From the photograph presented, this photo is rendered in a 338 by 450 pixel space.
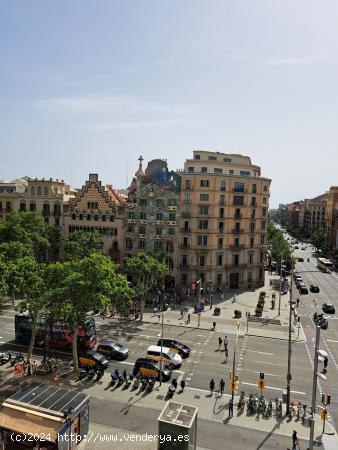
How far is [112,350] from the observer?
4247 cm

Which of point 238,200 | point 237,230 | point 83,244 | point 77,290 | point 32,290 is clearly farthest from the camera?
point 237,230

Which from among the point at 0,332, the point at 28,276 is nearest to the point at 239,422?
the point at 28,276

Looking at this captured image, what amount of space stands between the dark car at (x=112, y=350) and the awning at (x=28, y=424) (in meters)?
17.4

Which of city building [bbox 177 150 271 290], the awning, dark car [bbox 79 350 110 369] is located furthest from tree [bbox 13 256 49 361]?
city building [bbox 177 150 271 290]

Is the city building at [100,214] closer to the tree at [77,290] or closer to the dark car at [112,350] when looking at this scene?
the dark car at [112,350]

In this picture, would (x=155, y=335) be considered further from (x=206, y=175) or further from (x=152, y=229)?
(x=206, y=175)

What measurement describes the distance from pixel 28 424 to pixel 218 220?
56.1 m

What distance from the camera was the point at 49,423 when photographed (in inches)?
973

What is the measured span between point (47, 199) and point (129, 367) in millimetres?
53500

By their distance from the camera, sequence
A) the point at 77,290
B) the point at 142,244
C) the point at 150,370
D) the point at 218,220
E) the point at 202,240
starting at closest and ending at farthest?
the point at 77,290
the point at 150,370
the point at 202,240
the point at 218,220
the point at 142,244

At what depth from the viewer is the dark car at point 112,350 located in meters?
42.3

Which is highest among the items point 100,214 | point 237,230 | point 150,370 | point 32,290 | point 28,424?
point 100,214

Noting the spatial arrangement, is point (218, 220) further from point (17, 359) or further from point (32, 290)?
point (17, 359)

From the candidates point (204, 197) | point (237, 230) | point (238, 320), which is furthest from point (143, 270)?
point (237, 230)
